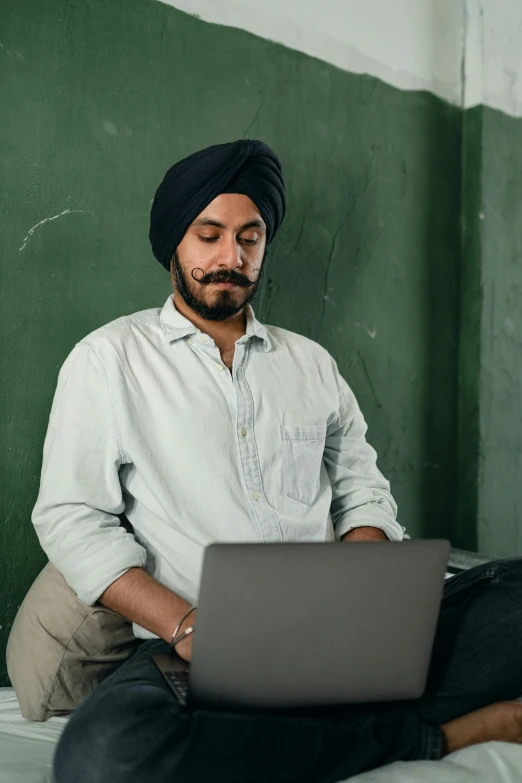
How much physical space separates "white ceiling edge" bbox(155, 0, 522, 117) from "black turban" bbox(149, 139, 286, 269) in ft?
1.99

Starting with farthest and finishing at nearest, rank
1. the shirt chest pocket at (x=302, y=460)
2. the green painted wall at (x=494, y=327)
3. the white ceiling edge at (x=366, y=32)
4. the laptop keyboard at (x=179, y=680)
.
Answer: the green painted wall at (x=494, y=327) < the white ceiling edge at (x=366, y=32) < the shirt chest pocket at (x=302, y=460) < the laptop keyboard at (x=179, y=680)

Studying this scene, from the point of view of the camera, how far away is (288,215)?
85.0 inches

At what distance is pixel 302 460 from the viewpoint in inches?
64.4

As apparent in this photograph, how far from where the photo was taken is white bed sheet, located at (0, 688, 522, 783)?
3.49ft

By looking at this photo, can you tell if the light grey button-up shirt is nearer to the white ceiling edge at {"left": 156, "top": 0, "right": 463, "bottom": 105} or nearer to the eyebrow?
the eyebrow

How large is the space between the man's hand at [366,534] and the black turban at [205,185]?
0.71m

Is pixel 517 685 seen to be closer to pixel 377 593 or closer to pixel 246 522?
pixel 377 593

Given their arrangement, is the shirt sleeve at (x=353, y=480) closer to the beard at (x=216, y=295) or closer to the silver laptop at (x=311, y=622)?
the beard at (x=216, y=295)

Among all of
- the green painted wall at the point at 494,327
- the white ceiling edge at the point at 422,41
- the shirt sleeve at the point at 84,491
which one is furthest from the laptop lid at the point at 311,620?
the white ceiling edge at the point at 422,41

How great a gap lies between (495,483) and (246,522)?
1.25 m

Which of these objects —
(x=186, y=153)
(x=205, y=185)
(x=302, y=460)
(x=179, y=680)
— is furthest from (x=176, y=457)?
(x=186, y=153)

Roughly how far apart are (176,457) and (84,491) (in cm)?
19

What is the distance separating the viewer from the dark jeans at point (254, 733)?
1015 millimetres

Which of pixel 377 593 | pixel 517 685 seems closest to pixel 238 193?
pixel 377 593
